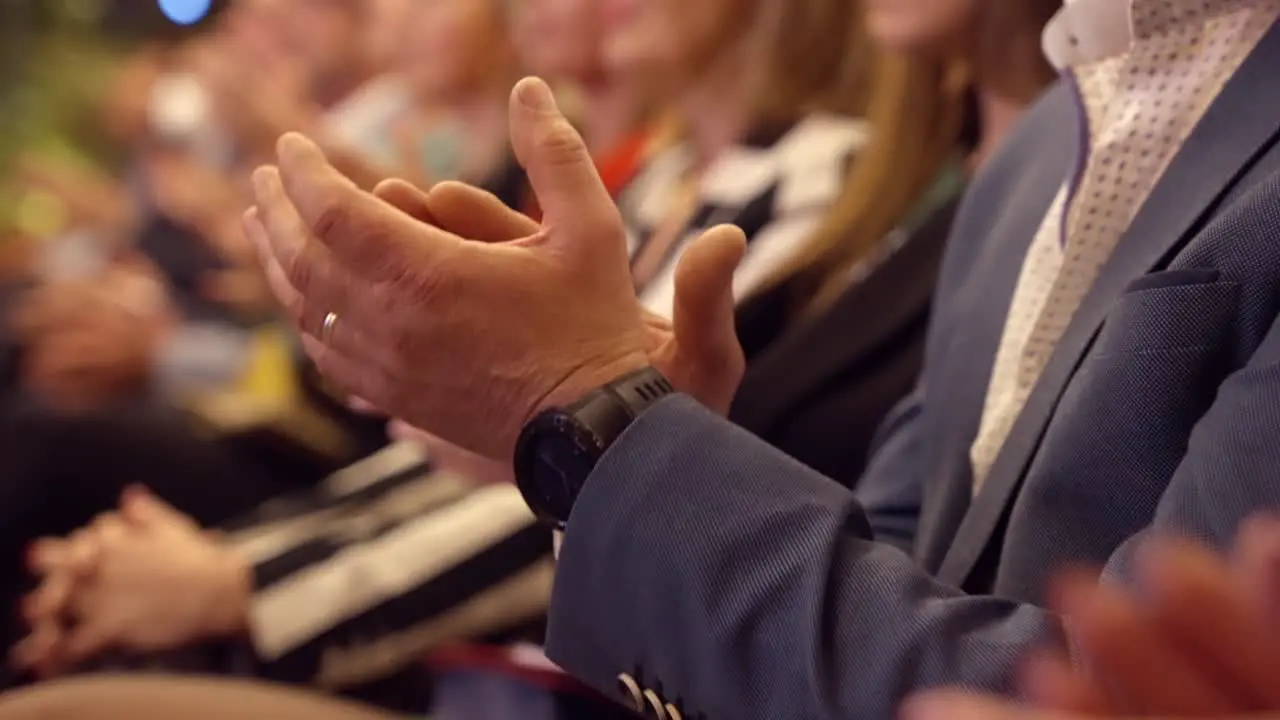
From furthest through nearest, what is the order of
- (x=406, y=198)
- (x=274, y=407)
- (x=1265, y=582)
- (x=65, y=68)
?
1. (x=65, y=68)
2. (x=274, y=407)
3. (x=406, y=198)
4. (x=1265, y=582)

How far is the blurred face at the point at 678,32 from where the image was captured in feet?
4.30

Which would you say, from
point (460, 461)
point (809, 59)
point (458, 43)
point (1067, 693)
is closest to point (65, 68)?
point (458, 43)

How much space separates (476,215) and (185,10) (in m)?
3.21

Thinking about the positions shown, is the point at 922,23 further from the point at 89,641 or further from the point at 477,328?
the point at 89,641

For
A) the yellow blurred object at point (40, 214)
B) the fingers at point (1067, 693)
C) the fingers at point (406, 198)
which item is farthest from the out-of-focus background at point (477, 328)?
the fingers at point (1067, 693)

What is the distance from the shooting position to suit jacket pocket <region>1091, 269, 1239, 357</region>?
48 centimetres

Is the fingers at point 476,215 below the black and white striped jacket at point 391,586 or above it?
above

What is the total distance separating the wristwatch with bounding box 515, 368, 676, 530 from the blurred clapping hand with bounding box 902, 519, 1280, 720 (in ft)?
0.78

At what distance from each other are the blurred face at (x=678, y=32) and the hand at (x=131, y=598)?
658 millimetres

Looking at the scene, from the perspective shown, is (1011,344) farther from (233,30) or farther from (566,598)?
(233,30)

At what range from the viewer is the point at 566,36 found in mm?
1678

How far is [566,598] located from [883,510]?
12.3 inches

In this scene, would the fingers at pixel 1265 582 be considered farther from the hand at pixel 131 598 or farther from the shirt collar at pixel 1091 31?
the hand at pixel 131 598

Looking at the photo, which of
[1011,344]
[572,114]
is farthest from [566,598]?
[572,114]
